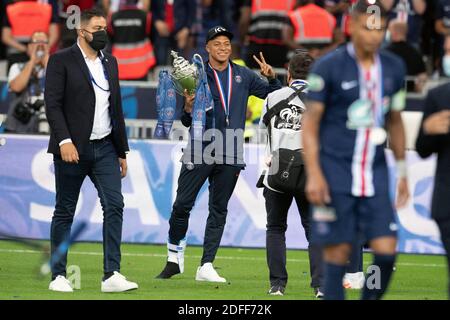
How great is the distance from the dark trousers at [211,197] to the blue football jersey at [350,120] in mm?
4247

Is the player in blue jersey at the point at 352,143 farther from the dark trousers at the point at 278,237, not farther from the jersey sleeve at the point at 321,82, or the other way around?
the dark trousers at the point at 278,237

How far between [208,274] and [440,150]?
172 inches

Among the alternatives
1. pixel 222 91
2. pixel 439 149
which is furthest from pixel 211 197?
Result: pixel 439 149

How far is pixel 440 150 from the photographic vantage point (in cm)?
876

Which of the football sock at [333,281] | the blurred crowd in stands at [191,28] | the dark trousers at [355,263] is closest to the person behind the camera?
the football sock at [333,281]

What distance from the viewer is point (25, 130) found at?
664 inches

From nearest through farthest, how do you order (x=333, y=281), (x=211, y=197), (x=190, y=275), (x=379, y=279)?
(x=333, y=281) → (x=379, y=279) → (x=211, y=197) → (x=190, y=275)

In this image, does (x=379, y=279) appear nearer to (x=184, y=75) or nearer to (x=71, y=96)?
(x=71, y=96)

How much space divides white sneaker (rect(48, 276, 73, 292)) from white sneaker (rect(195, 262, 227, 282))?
173 cm

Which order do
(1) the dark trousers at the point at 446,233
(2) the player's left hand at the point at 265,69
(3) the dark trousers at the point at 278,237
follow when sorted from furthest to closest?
1. (2) the player's left hand at the point at 265,69
2. (3) the dark trousers at the point at 278,237
3. (1) the dark trousers at the point at 446,233

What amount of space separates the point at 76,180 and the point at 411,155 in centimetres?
564

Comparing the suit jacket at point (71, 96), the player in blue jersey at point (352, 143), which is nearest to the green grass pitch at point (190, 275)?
the suit jacket at point (71, 96)

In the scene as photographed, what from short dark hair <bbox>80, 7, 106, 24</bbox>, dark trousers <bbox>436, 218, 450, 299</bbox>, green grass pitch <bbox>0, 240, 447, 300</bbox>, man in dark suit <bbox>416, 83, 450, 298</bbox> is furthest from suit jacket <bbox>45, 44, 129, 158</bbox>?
dark trousers <bbox>436, 218, 450, 299</bbox>

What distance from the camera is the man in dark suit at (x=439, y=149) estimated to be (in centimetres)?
862
